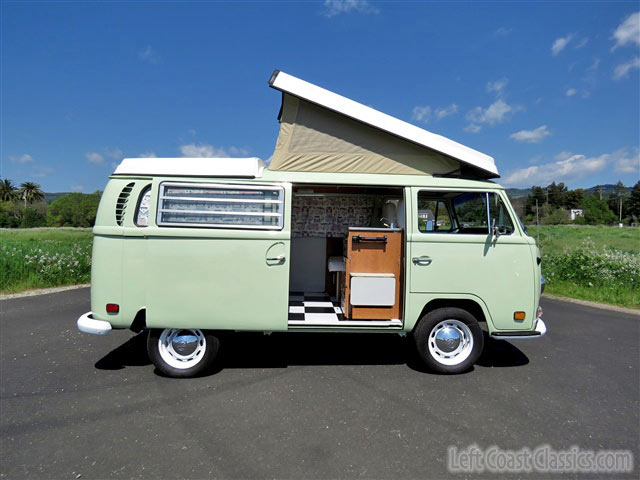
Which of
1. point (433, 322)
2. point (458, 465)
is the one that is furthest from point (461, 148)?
point (458, 465)

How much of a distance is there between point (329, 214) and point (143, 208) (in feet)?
10.4

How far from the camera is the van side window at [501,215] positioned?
4254 millimetres

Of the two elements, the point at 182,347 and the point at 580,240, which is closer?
the point at 182,347

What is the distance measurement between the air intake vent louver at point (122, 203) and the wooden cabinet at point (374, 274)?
8.57 feet

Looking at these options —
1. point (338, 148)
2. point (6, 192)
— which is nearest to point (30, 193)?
point (6, 192)

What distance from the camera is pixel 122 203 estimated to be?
13.2 feet

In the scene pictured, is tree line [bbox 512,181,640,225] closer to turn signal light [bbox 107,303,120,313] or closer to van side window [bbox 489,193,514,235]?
van side window [bbox 489,193,514,235]

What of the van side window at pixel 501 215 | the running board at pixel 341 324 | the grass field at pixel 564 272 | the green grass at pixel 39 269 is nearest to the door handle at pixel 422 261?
the running board at pixel 341 324

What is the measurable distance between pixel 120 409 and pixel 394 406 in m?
2.69

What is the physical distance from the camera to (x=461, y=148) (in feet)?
14.1

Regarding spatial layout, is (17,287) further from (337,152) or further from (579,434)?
(579,434)

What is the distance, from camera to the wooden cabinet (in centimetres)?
429

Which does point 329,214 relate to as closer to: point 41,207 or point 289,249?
point 289,249

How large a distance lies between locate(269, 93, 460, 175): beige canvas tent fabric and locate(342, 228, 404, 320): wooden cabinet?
802 mm
